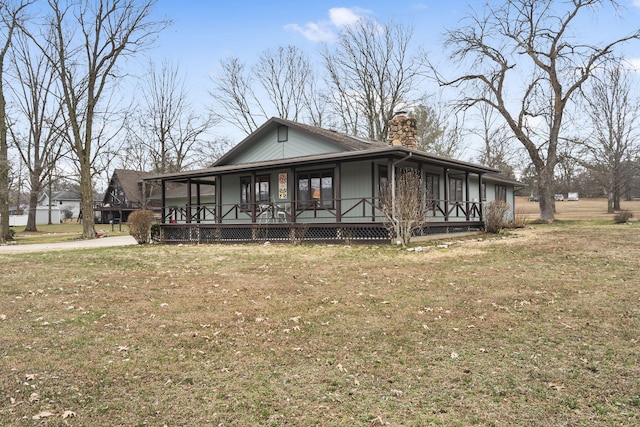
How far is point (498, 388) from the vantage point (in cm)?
391

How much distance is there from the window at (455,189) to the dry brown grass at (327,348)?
1347 cm

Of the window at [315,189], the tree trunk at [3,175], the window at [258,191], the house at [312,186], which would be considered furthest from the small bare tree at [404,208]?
the tree trunk at [3,175]

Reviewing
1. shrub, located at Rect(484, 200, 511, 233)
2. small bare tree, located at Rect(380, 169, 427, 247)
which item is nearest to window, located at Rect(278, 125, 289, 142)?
small bare tree, located at Rect(380, 169, 427, 247)

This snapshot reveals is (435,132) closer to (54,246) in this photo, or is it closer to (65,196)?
(54,246)

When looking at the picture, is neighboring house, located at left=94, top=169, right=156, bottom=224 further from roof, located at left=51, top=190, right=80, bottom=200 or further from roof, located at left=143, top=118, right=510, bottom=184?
roof, located at left=143, top=118, right=510, bottom=184

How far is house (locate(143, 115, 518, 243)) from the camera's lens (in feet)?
54.2

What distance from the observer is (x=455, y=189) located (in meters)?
23.1

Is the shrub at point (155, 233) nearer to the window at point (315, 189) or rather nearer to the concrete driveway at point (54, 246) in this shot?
the concrete driveway at point (54, 246)

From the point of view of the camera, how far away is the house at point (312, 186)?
16.5 m

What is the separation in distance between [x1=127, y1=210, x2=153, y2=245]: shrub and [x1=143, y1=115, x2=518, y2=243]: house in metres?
1.06

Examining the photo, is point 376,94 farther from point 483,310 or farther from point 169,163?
point 483,310

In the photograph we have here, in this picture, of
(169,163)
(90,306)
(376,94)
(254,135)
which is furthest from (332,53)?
(90,306)

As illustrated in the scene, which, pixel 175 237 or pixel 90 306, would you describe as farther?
pixel 175 237

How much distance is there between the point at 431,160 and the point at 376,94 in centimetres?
2203
